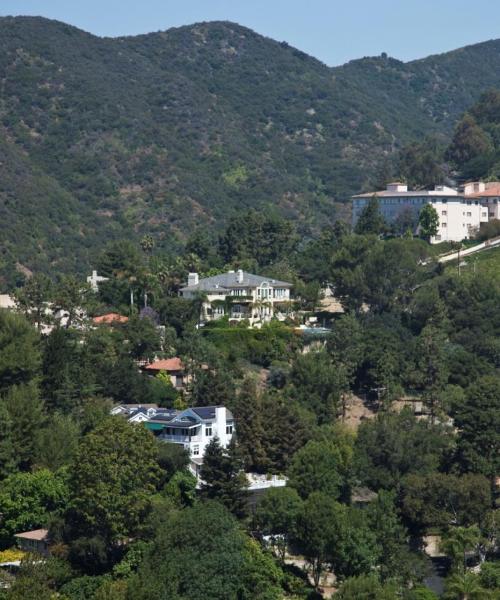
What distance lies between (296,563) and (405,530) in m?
5.12

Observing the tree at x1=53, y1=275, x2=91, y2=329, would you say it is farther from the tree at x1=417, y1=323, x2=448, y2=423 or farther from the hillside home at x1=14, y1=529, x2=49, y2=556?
the hillside home at x1=14, y1=529, x2=49, y2=556

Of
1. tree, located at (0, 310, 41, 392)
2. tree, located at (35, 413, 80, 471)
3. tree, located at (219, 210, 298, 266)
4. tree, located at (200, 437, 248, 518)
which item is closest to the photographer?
tree, located at (200, 437, 248, 518)

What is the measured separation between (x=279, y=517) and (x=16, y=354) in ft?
58.1

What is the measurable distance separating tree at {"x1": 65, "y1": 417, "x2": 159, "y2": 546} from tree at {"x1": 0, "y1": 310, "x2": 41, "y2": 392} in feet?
34.0

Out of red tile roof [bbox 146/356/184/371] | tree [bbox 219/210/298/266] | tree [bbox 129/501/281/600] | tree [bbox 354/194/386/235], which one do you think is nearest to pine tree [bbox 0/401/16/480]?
tree [bbox 129/501/281/600]

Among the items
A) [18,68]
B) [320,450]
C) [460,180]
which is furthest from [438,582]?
[18,68]

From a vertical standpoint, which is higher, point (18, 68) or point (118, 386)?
point (18, 68)

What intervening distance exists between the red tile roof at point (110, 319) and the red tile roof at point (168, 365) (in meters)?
4.80

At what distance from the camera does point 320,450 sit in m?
71.9

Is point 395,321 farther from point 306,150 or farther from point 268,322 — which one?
point 306,150

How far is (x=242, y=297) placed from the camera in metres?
95.6

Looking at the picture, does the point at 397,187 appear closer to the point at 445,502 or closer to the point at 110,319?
the point at 110,319

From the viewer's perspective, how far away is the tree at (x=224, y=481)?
224 ft

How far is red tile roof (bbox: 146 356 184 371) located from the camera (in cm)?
8531
